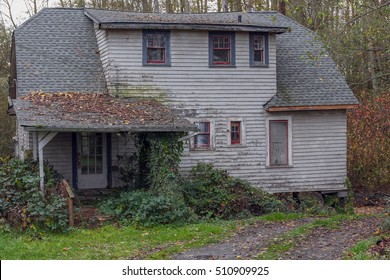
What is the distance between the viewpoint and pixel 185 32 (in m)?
21.2

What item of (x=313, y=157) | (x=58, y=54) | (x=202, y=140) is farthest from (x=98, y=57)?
(x=313, y=157)

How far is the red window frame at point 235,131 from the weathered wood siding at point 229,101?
0.20 metres

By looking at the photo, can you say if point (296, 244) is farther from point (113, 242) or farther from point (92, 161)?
point (92, 161)

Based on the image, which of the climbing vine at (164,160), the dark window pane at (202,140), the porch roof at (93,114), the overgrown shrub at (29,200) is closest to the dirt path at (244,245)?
the climbing vine at (164,160)

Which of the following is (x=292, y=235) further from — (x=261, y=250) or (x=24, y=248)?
(x=24, y=248)

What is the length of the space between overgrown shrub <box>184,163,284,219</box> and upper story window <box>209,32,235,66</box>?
3.38 metres

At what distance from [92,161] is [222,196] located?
4.44 m

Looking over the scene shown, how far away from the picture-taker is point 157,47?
69.3 feet

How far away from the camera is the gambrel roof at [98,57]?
2114 cm

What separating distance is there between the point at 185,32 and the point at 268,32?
2.75 metres

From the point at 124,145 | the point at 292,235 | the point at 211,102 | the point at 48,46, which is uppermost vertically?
the point at 48,46

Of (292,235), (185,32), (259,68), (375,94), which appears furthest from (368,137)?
(292,235)

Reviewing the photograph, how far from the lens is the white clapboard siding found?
2058 cm

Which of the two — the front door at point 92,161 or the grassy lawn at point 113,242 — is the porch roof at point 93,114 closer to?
the front door at point 92,161
